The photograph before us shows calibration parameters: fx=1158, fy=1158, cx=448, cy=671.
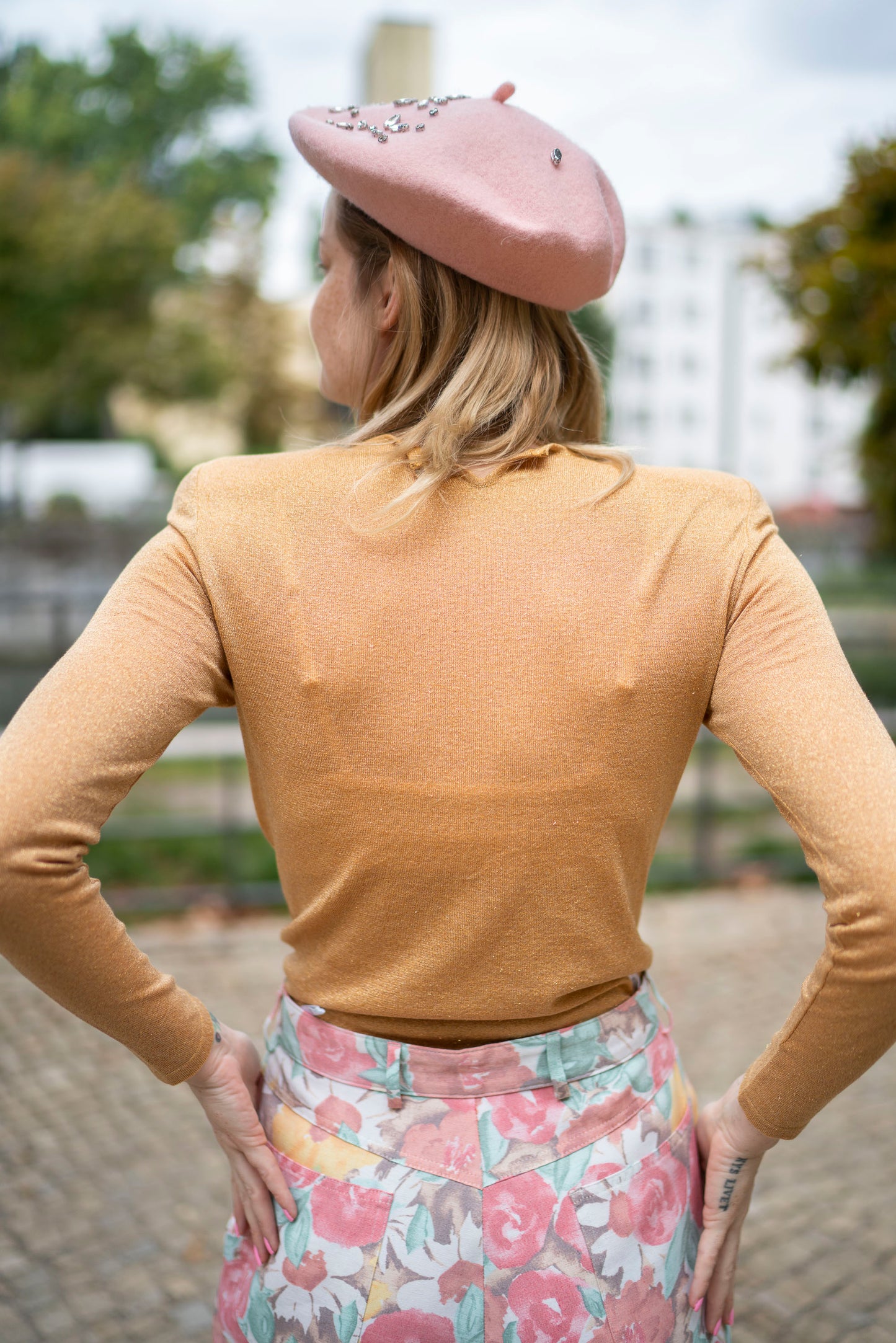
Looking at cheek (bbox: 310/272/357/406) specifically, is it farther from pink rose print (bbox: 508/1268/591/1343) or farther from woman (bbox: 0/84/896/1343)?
pink rose print (bbox: 508/1268/591/1343)

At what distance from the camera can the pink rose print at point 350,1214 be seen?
3.95ft

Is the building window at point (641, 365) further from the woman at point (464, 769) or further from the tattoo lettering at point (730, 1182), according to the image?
the tattoo lettering at point (730, 1182)

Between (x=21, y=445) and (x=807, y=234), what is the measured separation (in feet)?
80.1

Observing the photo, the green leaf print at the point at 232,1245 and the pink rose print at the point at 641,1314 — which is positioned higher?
the pink rose print at the point at 641,1314

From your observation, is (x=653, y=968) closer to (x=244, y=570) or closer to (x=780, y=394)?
(x=244, y=570)

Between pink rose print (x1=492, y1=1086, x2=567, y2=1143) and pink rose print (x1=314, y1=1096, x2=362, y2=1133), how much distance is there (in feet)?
0.49

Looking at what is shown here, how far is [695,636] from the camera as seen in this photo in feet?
3.87

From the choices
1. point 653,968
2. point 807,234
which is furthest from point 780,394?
point 653,968

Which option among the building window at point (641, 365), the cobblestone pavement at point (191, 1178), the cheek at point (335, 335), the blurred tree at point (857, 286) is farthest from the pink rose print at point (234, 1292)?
the building window at point (641, 365)

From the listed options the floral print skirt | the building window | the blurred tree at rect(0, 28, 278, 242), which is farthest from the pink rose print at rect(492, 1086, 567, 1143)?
the building window

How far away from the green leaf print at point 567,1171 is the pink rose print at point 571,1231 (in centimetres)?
2

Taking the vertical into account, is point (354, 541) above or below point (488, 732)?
above

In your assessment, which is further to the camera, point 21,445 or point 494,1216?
point 21,445

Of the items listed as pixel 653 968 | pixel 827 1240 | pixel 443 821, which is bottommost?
pixel 653 968
